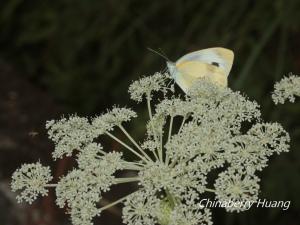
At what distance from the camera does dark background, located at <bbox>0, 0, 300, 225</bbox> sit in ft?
16.6

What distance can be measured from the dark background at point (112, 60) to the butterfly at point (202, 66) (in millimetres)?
1042

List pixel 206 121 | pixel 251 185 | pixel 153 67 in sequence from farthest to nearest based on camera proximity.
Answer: pixel 153 67, pixel 206 121, pixel 251 185

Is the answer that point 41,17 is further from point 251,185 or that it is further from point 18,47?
point 251,185

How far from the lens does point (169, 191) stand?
251 centimetres

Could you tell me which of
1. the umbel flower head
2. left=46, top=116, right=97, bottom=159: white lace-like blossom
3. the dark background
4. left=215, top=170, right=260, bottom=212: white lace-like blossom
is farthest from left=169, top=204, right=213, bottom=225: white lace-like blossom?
the dark background

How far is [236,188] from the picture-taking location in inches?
95.6

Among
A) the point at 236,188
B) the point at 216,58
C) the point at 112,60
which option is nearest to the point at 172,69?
the point at 216,58

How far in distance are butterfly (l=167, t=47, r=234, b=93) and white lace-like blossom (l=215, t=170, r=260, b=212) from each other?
3.08 ft

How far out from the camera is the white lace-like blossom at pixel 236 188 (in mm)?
2424

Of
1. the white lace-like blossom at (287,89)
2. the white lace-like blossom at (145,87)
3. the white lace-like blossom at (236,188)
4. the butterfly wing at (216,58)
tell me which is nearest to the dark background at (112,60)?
the butterfly wing at (216,58)

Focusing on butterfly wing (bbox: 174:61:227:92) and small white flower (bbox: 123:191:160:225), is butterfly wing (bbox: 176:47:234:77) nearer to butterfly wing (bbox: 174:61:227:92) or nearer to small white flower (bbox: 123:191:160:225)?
butterfly wing (bbox: 174:61:227:92)

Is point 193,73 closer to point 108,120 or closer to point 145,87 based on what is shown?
point 145,87

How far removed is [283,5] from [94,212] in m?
3.42

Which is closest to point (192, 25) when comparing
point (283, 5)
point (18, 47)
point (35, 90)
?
point (283, 5)
